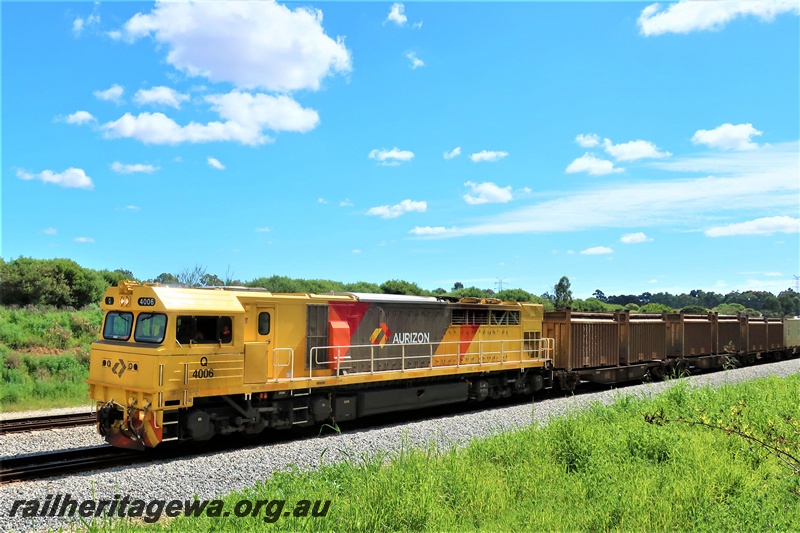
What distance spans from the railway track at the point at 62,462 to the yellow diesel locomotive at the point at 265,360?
15.4 inches

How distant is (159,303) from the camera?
11148 millimetres

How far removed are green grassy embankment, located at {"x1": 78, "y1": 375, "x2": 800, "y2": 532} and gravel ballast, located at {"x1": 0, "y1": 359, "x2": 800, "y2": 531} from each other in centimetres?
80

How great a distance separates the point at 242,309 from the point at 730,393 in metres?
12.5

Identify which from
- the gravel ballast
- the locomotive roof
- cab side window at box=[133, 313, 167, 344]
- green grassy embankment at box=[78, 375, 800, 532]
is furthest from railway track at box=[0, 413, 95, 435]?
green grassy embankment at box=[78, 375, 800, 532]

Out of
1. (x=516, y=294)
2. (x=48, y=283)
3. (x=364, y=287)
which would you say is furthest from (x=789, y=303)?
(x=48, y=283)

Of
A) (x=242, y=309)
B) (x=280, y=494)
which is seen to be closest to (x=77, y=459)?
(x=242, y=309)

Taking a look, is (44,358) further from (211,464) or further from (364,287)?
(364,287)

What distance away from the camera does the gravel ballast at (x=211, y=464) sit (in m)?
8.59

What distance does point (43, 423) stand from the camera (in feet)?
45.7

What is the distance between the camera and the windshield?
11.7 m

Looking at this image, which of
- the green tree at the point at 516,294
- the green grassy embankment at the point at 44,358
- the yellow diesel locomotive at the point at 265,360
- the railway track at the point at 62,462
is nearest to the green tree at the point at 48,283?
the green grassy embankment at the point at 44,358

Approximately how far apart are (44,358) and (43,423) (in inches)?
365

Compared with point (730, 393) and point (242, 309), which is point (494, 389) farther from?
point (242, 309)

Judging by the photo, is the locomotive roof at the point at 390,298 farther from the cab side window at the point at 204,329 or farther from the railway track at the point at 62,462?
the railway track at the point at 62,462
